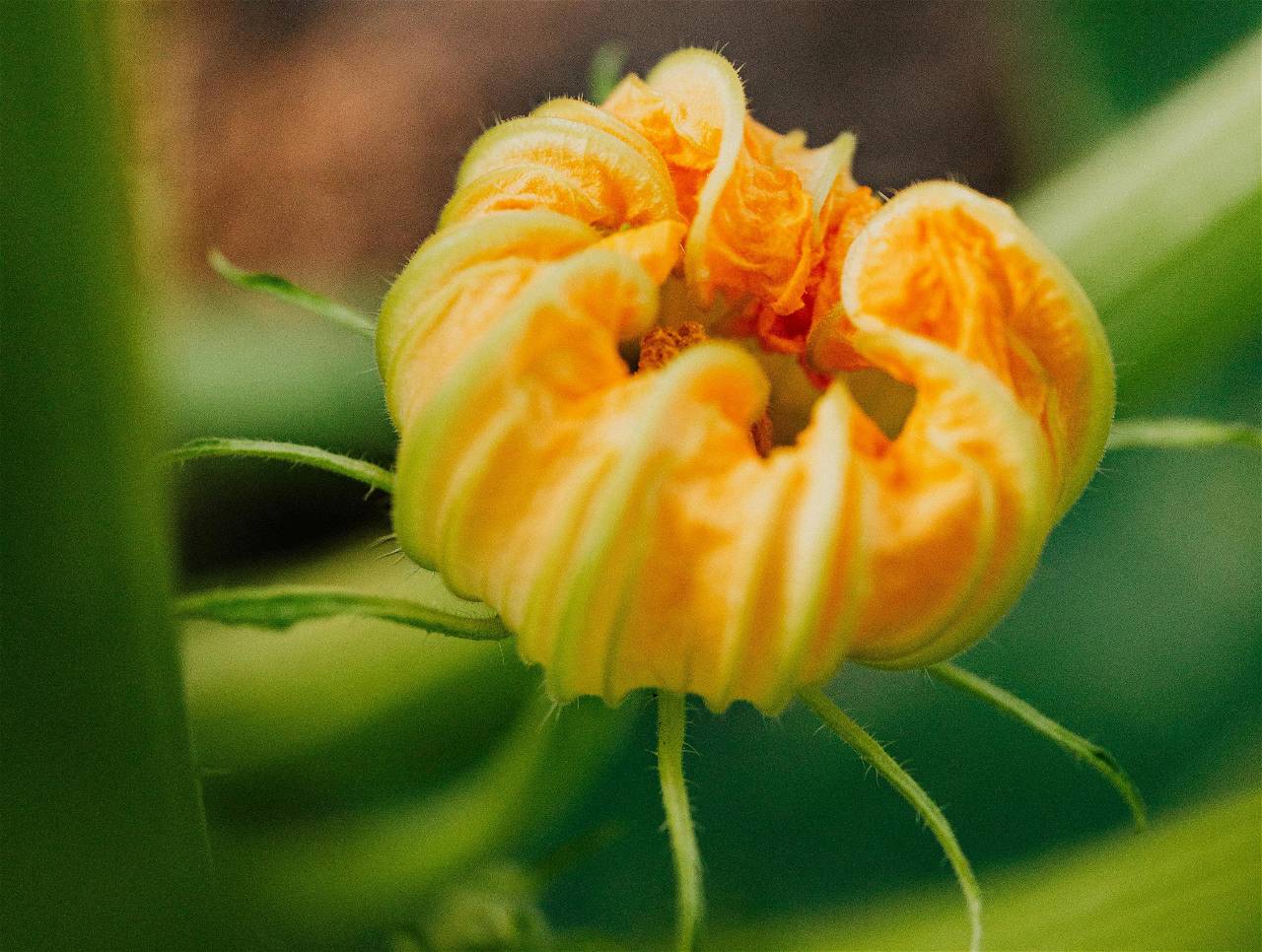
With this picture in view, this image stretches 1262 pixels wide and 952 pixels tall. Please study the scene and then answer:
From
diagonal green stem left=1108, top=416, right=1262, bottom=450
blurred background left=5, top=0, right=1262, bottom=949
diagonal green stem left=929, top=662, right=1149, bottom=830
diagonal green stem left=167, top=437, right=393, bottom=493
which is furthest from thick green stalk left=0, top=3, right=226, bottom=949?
diagonal green stem left=1108, top=416, right=1262, bottom=450

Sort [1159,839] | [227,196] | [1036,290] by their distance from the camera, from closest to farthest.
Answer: [1036,290], [1159,839], [227,196]

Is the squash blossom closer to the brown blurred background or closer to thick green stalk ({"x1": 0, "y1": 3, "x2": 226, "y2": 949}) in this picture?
thick green stalk ({"x1": 0, "y1": 3, "x2": 226, "y2": 949})

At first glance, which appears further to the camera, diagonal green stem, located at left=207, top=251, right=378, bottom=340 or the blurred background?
the blurred background

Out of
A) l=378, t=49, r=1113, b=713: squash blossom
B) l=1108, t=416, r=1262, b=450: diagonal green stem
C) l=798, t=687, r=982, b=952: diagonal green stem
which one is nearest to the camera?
l=378, t=49, r=1113, b=713: squash blossom

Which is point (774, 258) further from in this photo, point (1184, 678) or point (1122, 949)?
point (1184, 678)

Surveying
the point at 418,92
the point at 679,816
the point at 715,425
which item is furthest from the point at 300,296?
the point at 418,92

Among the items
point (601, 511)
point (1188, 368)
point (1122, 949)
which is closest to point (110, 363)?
point (601, 511)

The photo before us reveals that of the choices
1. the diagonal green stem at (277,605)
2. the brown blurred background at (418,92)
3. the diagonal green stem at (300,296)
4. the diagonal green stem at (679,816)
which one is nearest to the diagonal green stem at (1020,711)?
the diagonal green stem at (679,816)

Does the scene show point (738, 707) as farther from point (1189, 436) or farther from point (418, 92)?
point (418, 92)

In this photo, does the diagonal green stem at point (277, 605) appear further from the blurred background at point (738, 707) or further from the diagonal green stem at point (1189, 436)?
the diagonal green stem at point (1189, 436)
